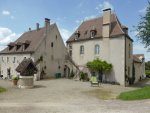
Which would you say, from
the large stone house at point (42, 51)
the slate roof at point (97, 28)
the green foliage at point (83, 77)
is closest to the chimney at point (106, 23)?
the slate roof at point (97, 28)

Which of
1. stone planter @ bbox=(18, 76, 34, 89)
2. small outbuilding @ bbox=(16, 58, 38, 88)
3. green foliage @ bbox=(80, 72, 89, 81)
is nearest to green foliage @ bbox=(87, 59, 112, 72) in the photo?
green foliage @ bbox=(80, 72, 89, 81)

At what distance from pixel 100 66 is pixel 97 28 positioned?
282 inches

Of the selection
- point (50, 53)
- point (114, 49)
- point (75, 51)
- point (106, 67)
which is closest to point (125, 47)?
point (114, 49)

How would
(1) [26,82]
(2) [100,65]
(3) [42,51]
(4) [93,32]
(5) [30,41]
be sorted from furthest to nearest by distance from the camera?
(5) [30,41] < (3) [42,51] < (4) [93,32] < (2) [100,65] < (1) [26,82]

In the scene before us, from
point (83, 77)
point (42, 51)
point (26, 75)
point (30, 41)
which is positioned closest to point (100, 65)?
point (83, 77)

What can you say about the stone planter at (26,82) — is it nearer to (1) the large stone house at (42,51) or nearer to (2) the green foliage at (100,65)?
(1) the large stone house at (42,51)

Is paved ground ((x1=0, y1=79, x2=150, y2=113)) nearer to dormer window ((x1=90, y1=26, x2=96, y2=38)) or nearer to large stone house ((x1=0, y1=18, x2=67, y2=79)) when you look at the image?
large stone house ((x1=0, y1=18, x2=67, y2=79))

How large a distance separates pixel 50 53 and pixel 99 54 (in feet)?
28.6

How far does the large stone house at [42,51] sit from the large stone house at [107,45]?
2784 millimetres

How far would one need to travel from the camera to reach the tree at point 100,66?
3450 centimetres

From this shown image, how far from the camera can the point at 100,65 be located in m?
34.7

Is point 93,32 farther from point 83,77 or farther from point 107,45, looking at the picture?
point 83,77

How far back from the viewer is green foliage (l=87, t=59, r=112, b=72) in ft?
113

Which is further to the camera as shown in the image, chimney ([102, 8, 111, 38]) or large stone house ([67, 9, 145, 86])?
chimney ([102, 8, 111, 38])
